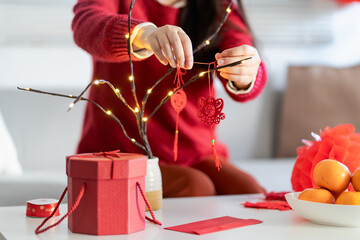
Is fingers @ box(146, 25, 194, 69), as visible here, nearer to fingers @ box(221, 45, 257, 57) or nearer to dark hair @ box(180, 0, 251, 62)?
fingers @ box(221, 45, 257, 57)

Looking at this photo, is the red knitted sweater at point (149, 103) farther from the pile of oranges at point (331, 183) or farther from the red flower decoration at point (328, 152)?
the pile of oranges at point (331, 183)

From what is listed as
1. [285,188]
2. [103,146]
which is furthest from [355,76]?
[103,146]

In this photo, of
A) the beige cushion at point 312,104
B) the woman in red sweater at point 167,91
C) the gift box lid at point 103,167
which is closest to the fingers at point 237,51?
the woman in red sweater at point 167,91

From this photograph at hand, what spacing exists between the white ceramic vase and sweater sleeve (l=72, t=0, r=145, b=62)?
200 mm

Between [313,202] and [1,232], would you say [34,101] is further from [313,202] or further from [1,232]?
[313,202]

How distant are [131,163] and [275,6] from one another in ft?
6.24

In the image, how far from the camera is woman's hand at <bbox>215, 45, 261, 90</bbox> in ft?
2.89

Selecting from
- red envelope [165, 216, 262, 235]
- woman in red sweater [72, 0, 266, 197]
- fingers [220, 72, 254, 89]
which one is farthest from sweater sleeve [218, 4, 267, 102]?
red envelope [165, 216, 262, 235]

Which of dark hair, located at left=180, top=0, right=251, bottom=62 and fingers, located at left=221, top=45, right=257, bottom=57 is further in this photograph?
dark hair, located at left=180, top=0, right=251, bottom=62

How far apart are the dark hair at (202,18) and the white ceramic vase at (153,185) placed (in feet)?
1.86

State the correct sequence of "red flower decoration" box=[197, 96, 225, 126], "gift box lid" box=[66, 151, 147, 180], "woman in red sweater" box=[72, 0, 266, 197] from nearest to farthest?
"gift box lid" box=[66, 151, 147, 180]
"red flower decoration" box=[197, 96, 225, 126]
"woman in red sweater" box=[72, 0, 266, 197]

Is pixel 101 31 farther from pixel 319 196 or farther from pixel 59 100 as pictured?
pixel 59 100

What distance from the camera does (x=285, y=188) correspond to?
5.30 ft

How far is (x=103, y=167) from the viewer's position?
732 millimetres
